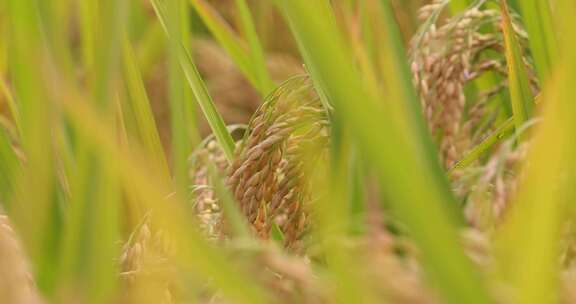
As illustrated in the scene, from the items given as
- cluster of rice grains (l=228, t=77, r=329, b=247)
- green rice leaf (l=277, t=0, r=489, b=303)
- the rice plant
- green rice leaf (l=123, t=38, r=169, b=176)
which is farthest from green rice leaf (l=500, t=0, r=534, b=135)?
green rice leaf (l=277, t=0, r=489, b=303)

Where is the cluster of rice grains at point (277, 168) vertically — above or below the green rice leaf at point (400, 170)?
below

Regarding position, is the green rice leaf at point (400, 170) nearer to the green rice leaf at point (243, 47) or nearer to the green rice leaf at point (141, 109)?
the green rice leaf at point (141, 109)

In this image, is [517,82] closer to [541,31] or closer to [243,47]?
[541,31]

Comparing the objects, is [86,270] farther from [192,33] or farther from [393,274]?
[192,33]

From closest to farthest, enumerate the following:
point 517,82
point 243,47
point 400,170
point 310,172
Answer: point 400,170 < point 310,172 < point 517,82 < point 243,47

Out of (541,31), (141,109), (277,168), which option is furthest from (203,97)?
(541,31)

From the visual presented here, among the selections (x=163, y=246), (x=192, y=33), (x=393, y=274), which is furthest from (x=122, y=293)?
(x=192, y=33)

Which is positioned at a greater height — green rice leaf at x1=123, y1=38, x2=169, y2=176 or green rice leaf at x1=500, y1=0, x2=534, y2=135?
green rice leaf at x1=123, y1=38, x2=169, y2=176

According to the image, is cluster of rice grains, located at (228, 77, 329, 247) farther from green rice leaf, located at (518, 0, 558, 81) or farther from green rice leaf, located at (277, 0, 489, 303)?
green rice leaf, located at (277, 0, 489, 303)

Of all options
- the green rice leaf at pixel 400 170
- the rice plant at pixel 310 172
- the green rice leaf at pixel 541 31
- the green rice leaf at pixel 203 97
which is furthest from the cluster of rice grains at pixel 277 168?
the green rice leaf at pixel 400 170
